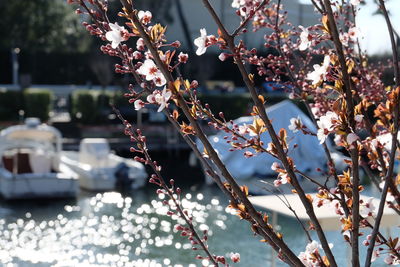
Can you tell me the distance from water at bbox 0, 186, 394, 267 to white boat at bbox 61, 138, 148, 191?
1.06 ft

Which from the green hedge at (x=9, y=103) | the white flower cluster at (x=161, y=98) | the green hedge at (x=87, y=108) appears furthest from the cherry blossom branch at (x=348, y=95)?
the green hedge at (x=9, y=103)

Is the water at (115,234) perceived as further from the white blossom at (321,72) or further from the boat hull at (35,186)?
the white blossom at (321,72)

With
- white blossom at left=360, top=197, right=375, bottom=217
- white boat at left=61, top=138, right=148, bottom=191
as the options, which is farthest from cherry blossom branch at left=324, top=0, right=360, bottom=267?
white boat at left=61, top=138, right=148, bottom=191

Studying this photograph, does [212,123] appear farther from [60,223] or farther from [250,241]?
[60,223]

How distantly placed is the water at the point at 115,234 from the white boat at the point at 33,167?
12.7 inches

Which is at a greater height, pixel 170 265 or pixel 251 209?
pixel 170 265

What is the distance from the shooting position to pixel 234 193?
238 cm

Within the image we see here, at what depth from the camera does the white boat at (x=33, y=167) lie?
1766 centimetres

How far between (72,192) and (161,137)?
10025 mm

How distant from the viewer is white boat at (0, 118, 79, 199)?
57.9 feet

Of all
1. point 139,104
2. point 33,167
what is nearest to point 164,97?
point 139,104

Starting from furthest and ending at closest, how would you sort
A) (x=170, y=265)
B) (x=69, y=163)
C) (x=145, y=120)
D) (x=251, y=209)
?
(x=145, y=120)
(x=69, y=163)
(x=170, y=265)
(x=251, y=209)

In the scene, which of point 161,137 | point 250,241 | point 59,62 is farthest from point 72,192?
point 59,62

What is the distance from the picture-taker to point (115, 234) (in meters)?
14.5
